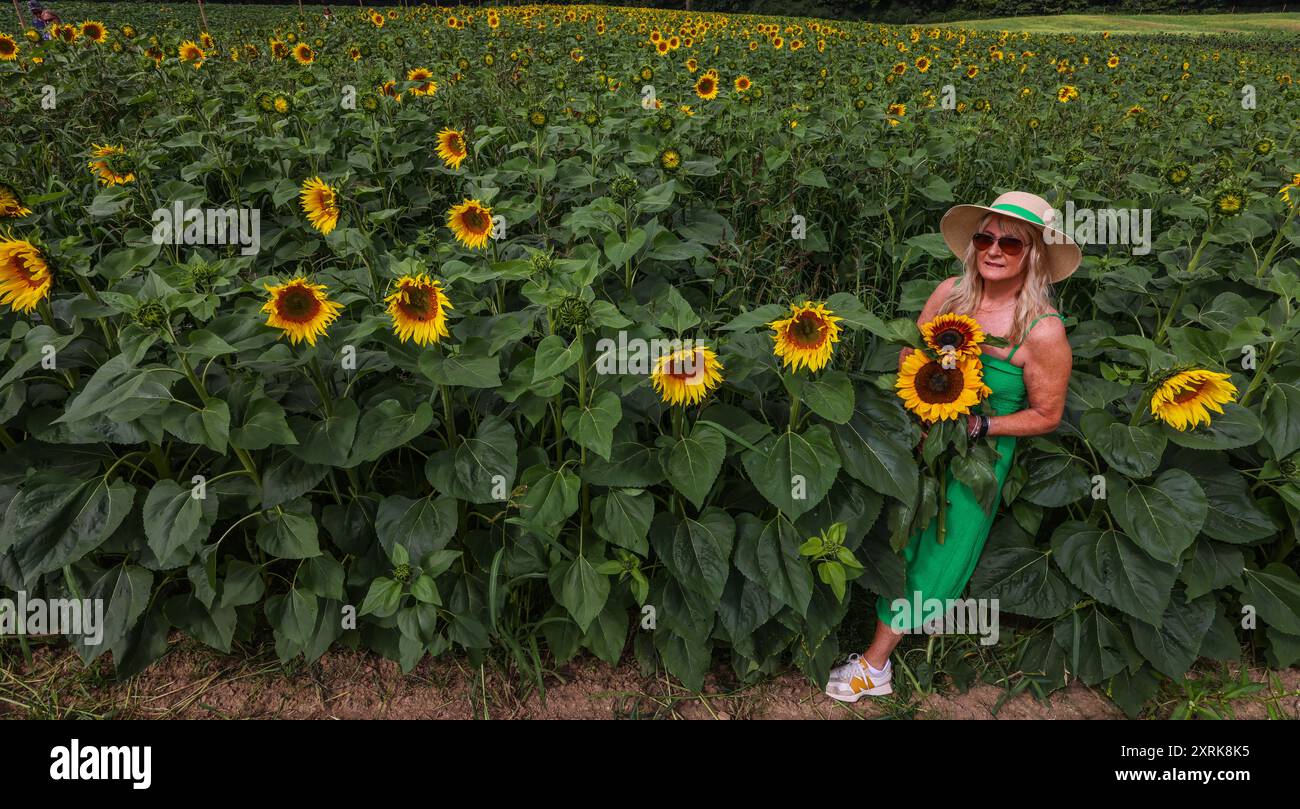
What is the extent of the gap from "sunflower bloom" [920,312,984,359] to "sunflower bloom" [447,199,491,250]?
1.54 metres

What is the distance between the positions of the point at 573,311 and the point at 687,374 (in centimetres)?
36

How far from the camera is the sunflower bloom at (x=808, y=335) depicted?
1974 millimetres

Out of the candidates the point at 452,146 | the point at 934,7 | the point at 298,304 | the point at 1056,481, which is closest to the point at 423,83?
the point at 452,146

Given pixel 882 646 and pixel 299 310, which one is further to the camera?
pixel 882 646

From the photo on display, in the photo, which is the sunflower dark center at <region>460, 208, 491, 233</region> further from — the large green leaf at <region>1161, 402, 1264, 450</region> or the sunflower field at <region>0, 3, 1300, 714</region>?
the large green leaf at <region>1161, 402, 1264, 450</region>

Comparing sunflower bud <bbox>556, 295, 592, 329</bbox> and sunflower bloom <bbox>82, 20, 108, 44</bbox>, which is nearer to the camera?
sunflower bud <bbox>556, 295, 592, 329</bbox>

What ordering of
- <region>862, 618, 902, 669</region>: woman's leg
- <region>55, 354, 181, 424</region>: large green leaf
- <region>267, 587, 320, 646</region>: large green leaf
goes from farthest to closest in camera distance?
1. <region>862, 618, 902, 669</region>: woman's leg
2. <region>267, 587, 320, 646</region>: large green leaf
3. <region>55, 354, 181, 424</region>: large green leaf

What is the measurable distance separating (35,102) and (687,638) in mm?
4669

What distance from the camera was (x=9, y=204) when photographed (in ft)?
7.22

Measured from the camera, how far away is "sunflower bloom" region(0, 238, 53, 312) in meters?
1.93

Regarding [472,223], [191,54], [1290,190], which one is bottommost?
[472,223]

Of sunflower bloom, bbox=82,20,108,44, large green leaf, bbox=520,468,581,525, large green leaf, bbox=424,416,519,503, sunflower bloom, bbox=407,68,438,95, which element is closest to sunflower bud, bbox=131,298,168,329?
large green leaf, bbox=424,416,519,503

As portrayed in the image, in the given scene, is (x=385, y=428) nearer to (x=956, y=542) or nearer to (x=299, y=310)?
(x=299, y=310)

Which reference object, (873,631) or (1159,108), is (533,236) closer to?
(873,631)
